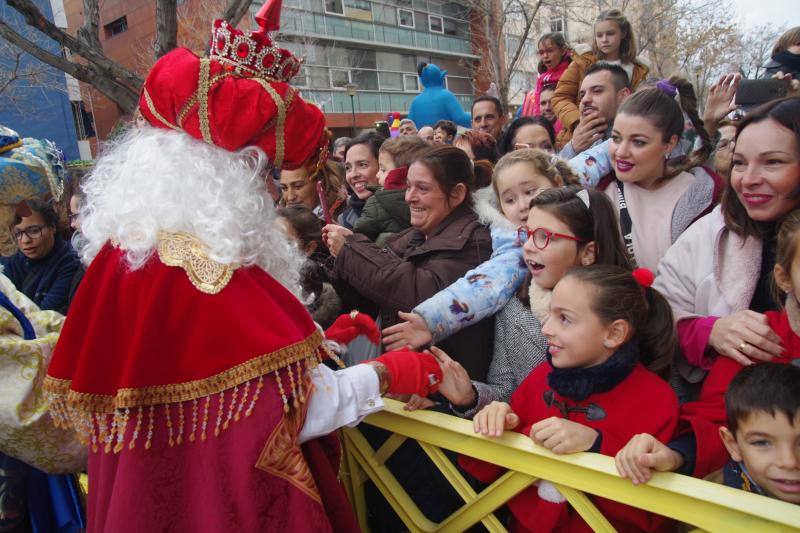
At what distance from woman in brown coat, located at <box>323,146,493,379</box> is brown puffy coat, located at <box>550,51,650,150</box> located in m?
2.48

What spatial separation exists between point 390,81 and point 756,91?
93.1ft

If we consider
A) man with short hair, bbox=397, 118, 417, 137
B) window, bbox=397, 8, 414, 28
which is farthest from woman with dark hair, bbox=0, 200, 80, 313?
window, bbox=397, 8, 414, 28

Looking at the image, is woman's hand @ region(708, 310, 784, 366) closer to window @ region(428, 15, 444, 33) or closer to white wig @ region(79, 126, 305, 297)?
white wig @ region(79, 126, 305, 297)

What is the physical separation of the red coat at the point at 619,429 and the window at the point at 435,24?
34032 mm

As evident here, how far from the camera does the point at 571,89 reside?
5191mm

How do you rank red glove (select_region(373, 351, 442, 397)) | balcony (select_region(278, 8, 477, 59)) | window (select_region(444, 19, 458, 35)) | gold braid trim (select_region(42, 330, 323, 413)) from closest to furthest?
1. gold braid trim (select_region(42, 330, 323, 413))
2. red glove (select_region(373, 351, 442, 397))
3. balcony (select_region(278, 8, 477, 59))
4. window (select_region(444, 19, 458, 35))

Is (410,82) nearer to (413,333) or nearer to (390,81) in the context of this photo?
(390,81)

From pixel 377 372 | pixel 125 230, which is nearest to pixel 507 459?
pixel 377 372

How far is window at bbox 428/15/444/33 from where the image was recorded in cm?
3209

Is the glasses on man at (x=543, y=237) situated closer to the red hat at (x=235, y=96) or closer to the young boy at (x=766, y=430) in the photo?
the young boy at (x=766, y=430)

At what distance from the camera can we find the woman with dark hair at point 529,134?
13.1ft

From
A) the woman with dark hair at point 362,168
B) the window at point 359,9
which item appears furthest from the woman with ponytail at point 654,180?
the window at point 359,9

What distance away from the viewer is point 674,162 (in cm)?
282

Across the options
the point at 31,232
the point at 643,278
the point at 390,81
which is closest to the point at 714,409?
the point at 643,278
